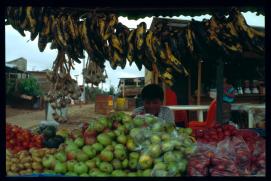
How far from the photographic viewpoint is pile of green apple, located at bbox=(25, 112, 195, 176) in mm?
2500

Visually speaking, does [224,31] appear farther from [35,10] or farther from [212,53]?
[35,10]

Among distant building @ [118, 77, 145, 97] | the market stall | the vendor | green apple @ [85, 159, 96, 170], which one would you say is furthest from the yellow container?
green apple @ [85, 159, 96, 170]

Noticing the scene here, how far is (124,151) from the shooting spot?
269 centimetres

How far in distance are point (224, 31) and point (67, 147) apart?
1.70 meters

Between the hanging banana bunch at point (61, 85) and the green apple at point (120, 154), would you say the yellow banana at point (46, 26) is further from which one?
the green apple at point (120, 154)

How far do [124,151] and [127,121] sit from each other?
446mm

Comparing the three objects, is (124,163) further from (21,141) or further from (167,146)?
(21,141)

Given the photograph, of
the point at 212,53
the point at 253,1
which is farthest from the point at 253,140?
the point at 253,1

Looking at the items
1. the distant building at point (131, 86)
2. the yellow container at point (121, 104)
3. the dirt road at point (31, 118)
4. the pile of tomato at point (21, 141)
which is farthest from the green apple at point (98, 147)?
the distant building at point (131, 86)

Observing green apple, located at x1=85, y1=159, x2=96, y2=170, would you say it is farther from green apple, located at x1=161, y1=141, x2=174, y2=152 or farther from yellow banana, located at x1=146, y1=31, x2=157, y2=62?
yellow banana, located at x1=146, y1=31, x2=157, y2=62

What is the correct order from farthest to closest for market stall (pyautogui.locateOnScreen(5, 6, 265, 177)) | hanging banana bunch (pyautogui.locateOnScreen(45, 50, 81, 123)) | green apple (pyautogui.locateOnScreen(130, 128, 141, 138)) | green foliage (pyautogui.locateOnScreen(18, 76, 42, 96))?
green foliage (pyautogui.locateOnScreen(18, 76, 42, 96)), hanging banana bunch (pyautogui.locateOnScreen(45, 50, 81, 123)), green apple (pyautogui.locateOnScreen(130, 128, 141, 138)), market stall (pyautogui.locateOnScreen(5, 6, 265, 177))

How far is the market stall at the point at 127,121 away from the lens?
2.57 meters

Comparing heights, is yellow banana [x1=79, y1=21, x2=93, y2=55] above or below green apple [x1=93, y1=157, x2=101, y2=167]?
above

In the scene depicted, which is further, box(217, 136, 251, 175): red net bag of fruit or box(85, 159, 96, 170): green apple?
box(85, 159, 96, 170): green apple
